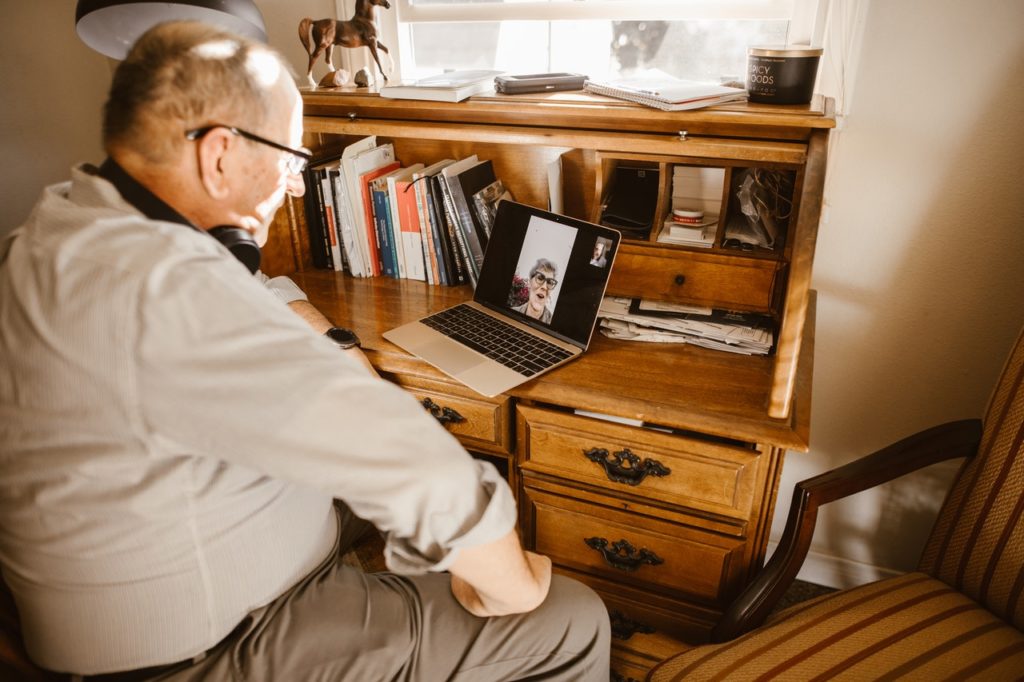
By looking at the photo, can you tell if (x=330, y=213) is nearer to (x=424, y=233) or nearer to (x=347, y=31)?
(x=424, y=233)

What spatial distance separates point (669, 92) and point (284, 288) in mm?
886

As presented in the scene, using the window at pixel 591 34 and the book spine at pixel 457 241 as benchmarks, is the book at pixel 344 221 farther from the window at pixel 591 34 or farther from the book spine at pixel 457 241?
the window at pixel 591 34

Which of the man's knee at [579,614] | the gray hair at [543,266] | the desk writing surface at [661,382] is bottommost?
the man's knee at [579,614]

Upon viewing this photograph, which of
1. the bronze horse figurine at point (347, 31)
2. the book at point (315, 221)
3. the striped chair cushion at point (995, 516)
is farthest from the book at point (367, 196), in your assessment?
the striped chair cushion at point (995, 516)

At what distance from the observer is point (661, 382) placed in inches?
46.3

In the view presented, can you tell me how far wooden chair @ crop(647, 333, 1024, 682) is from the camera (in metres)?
1.00

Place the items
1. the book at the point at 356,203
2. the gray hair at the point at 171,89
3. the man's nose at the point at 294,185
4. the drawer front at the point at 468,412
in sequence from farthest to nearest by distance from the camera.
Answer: the book at the point at 356,203
the drawer front at the point at 468,412
the man's nose at the point at 294,185
the gray hair at the point at 171,89

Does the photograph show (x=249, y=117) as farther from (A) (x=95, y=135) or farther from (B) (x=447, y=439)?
(A) (x=95, y=135)

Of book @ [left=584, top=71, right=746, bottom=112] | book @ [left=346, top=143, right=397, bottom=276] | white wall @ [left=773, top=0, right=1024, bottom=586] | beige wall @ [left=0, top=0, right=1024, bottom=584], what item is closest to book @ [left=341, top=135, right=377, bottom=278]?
book @ [left=346, top=143, right=397, bottom=276]

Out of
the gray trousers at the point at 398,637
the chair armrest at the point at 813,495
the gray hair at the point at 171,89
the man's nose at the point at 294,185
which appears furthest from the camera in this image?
the chair armrest at the point at 813,495

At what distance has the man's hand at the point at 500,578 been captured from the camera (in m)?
0.85

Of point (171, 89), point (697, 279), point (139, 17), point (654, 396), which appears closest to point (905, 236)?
point (697, 279)

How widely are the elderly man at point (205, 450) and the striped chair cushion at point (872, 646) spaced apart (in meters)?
0.22

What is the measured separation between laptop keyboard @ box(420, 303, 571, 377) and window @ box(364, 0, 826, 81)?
688 millimetres
